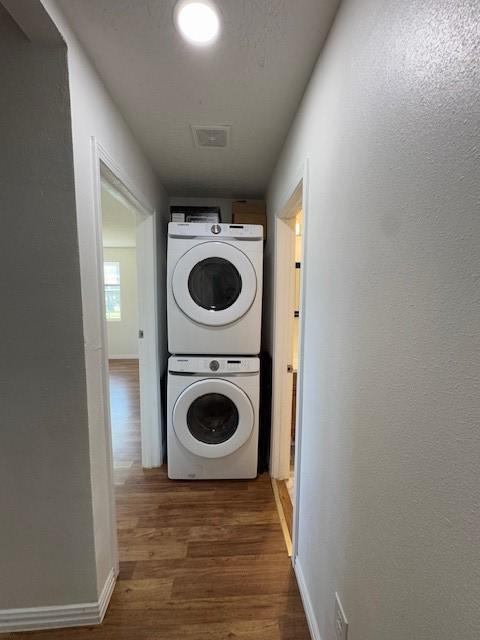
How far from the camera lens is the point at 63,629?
115 centimetres

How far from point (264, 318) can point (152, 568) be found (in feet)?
5.71

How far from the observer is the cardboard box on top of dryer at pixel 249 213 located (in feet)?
7.68

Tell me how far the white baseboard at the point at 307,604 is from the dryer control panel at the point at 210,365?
104 centimetres

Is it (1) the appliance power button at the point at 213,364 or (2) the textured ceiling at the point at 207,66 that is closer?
(2) the textured ceiling at the point at 207,66

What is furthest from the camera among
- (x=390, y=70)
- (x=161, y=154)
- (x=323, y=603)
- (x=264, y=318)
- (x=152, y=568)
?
(x=264, y=318)

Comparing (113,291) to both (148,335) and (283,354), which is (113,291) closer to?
(148,335)

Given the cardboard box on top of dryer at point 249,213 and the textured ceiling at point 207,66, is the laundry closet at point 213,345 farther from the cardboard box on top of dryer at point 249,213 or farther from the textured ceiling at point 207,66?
the textured ceiling at point 207,66

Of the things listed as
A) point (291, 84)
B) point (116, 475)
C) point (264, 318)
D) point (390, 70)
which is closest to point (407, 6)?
point (390, 70)

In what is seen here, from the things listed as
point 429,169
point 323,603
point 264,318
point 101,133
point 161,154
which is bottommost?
point 323,603

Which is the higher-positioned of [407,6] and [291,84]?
[291,84]

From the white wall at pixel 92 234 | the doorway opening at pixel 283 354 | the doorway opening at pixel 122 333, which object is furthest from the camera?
the doorway opening at pixel 122 333

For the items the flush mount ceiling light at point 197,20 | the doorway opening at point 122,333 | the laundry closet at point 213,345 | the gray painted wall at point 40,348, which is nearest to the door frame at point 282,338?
the laundry closet at point 213,345

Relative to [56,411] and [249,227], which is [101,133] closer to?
[249,227]

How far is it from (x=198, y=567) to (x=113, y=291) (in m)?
5.22
